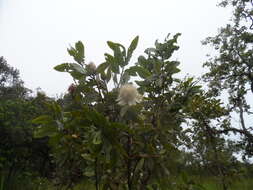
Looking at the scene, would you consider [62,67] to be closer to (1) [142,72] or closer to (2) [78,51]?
(2) [78,51]

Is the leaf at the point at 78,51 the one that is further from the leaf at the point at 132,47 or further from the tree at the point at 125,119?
the leaf at the point at 132,47

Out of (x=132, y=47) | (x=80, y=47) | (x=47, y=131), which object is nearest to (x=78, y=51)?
(x=80, y=47)

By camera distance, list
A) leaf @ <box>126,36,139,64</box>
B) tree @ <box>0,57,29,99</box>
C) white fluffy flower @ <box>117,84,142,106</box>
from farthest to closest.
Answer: tree @ <box>0,57,29,99</box>
leaf @ <box>126,36,139,64</box>
white fluffy flower @ <box>117,84,142,106</box>

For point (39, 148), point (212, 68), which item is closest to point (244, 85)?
point (212, 68)

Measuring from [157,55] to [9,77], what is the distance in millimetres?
18871

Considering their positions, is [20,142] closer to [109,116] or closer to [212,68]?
[109,116]

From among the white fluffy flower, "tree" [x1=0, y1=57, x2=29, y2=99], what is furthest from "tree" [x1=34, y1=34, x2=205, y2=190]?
"tree" [x1=0, y1=57, x2=29, y2=99]

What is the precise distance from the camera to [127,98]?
2.91ft

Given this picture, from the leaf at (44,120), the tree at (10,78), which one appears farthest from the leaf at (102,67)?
the tree at (10,78)

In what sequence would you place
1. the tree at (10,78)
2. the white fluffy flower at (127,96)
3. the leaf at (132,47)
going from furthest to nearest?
the tree at (10,78), the leaf at (132,47), the white fluffy flower at (127,96)

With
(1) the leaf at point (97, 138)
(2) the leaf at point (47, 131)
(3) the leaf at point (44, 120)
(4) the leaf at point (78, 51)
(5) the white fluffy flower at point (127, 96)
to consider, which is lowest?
(1) the leaf at point (97, 138)

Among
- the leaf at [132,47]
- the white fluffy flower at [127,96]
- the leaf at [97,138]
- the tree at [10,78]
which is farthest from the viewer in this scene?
the tree at [10,78]

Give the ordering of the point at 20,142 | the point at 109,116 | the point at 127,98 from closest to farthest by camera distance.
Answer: the point at 127,98 < the point at 109,116 < the point at 20,142

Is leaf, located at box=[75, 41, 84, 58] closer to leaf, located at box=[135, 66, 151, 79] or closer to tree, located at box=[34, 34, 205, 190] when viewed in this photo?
tree, located at box=[34, 34, 205, 190]
